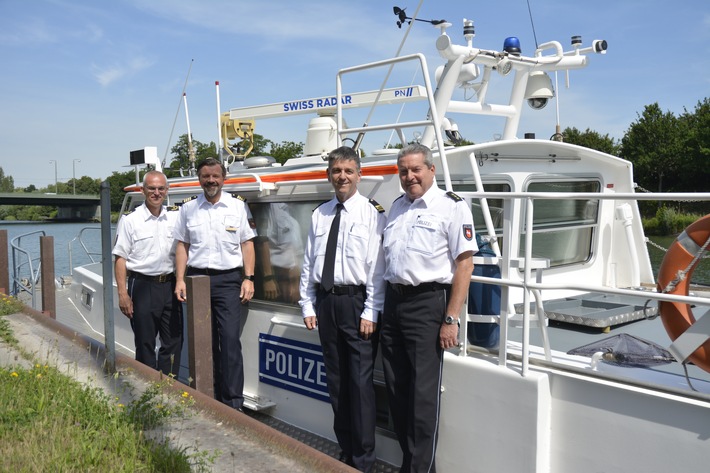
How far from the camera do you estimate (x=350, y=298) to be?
3.74m

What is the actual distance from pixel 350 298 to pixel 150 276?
6.39 ft

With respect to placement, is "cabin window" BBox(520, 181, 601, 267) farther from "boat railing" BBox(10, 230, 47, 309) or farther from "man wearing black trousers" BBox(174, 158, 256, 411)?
"boat railing" BBox(10, 230, 47, 309)

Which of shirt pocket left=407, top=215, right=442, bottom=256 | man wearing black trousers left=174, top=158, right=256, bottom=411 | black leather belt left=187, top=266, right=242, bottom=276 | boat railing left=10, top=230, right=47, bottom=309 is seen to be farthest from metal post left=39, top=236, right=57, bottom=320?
shirt pocket left=407, top=215, right=442, bottom=256

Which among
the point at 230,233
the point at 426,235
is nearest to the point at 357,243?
the point at 426,235

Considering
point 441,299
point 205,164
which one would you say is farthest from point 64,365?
point 441,299

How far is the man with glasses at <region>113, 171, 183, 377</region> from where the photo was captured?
192 inches

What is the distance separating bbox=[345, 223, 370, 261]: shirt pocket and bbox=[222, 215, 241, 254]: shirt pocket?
1.19m

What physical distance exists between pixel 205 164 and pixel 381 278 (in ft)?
5.44

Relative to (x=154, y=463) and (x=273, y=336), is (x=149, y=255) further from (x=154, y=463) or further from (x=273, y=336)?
(x=154, y=463)

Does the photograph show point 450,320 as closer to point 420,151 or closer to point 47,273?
point 420,151

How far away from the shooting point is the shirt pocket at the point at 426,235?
3.42 m

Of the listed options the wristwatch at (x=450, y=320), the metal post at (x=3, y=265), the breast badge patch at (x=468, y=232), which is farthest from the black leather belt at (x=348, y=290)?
the metal post at (x=3, y=265)

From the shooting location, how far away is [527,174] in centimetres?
502

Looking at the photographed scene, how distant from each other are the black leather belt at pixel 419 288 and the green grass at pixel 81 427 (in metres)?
1.31
